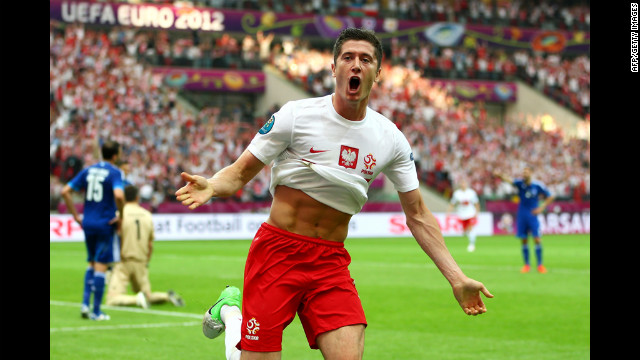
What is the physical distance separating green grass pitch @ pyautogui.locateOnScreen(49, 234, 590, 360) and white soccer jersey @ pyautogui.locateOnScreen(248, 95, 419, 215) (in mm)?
4278

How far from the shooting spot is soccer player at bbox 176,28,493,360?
6000mm

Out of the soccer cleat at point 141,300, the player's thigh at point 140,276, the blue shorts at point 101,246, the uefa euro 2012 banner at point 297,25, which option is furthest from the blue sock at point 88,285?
the uefa euro 2012 banner at point 297,25

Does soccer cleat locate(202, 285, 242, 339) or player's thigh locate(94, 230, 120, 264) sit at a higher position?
soccer cleat locate(202, 285, 242, 339)

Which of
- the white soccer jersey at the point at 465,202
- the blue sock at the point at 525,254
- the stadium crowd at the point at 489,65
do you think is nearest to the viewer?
the blue sock at the point at 525,254

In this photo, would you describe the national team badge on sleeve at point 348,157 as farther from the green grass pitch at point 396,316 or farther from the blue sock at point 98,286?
the blue sock at point 98,286

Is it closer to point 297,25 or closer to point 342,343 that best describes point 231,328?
point 342,343

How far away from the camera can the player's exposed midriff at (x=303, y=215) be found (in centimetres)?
616

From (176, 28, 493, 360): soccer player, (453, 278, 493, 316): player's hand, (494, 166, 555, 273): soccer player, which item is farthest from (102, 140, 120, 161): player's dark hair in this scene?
(494, 166, 555, 273): soccer player

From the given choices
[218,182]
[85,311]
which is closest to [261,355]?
[218,182]

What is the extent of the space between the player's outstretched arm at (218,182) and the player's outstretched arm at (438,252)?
3.97 feet

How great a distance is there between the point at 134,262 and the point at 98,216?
1932mm

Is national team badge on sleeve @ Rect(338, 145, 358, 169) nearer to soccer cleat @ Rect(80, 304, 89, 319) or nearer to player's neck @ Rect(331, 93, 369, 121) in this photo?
player's neck @ Rect(331, 93, 369, 121)

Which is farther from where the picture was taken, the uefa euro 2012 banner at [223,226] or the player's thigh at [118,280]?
the uefa euro 2012 banner at [223,226]
